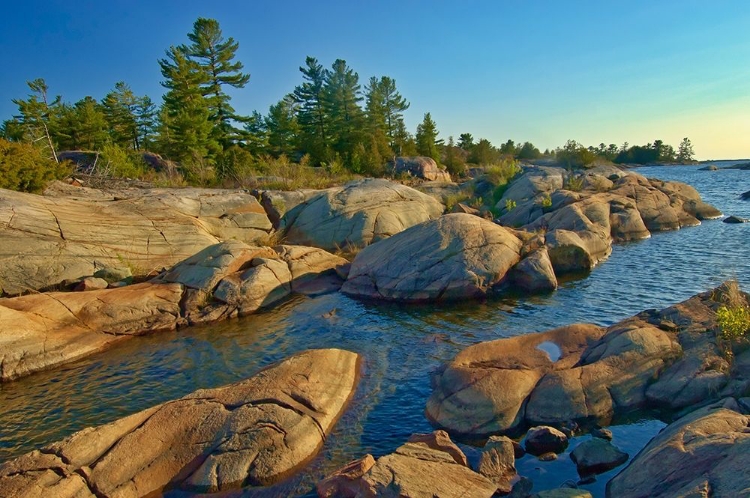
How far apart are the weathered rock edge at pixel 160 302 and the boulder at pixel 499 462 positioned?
9.65 metres

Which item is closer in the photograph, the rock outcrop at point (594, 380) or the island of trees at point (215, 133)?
the rock outcrop at point (594, 380)

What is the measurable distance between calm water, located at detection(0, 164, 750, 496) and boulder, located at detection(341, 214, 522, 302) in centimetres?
55

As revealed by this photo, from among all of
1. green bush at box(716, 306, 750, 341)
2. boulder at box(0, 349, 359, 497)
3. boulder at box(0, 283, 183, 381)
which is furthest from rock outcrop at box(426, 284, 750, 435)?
boulder at box(0, 283, 183, 381)

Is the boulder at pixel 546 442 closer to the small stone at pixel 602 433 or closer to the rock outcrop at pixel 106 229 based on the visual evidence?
the small stone at pixel 602 433

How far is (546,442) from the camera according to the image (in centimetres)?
676

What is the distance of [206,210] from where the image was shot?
834 inches

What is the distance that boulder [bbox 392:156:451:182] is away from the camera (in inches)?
1470

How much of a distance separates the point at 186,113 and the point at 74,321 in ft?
74.2

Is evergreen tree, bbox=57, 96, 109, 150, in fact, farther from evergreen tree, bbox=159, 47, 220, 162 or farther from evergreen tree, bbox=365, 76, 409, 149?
evergreen tree, bbox=365, 76, 409, 149

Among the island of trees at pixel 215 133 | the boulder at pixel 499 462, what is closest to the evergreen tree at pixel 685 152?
the island of trees at pixel 215 133

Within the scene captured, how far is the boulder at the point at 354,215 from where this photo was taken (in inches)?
844

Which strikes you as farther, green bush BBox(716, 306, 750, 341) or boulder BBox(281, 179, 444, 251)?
boulder BBox(281, 179, 444, 251)

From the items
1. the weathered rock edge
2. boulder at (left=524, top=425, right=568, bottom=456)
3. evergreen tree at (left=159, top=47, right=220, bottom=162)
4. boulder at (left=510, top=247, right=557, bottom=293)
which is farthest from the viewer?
evergreen tree at (left=159, top=47, right=220, bottom=162)

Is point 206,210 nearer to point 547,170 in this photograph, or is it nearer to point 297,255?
point 297,255
